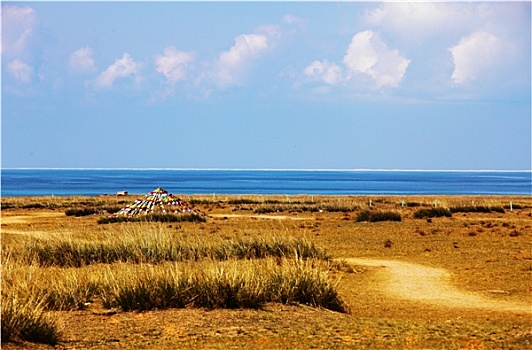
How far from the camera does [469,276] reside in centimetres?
1812

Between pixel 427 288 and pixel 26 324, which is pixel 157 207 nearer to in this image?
pixel 427 288

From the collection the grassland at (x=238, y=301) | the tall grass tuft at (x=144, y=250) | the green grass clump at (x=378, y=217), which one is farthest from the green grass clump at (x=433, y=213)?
the tall grass tuft at (x=144, y=250)

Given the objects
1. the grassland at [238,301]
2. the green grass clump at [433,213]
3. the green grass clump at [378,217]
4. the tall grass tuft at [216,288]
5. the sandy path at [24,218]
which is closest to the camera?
the grassland at [238,301]

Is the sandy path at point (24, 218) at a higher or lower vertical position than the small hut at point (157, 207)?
lower

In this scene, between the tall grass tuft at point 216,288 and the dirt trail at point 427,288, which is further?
the dirt trail at point 427,288

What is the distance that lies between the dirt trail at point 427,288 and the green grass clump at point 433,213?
1969 centimetres

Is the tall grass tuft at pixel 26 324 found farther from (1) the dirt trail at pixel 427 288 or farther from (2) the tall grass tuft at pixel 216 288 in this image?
(1) the dirt trail at pixel 427 288

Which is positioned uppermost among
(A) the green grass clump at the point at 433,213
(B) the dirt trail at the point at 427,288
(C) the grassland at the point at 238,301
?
(C) the grassland at the point at 238,301

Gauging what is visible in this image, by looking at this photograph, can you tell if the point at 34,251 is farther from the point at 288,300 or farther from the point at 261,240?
the point at 288,300

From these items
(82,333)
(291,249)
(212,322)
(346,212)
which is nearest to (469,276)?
(291,249)

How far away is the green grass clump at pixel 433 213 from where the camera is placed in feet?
133

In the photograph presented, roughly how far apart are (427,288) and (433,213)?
2533 cm

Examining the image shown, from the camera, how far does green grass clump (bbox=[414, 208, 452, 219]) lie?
4042 cm

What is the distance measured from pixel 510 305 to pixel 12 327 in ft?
30.1
